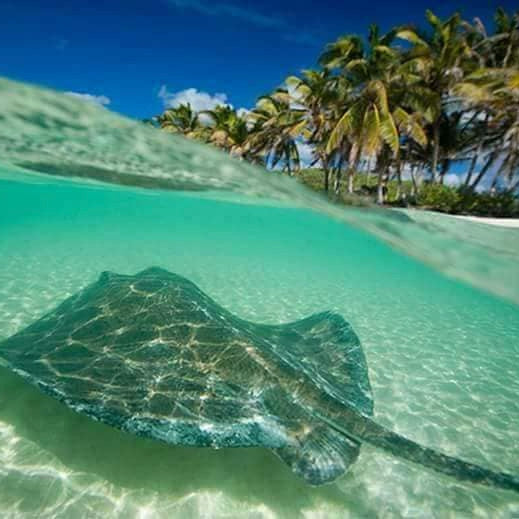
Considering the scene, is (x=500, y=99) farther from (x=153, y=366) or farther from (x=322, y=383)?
(x=153, y=366)

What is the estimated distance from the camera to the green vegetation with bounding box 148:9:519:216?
2195cm

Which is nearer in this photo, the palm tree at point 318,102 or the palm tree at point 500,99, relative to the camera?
the palm tree at point 500,99

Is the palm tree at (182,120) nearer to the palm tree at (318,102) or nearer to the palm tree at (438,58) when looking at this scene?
the palm tree at (318,102)

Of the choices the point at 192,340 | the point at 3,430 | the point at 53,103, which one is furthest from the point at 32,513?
the point at 53,103

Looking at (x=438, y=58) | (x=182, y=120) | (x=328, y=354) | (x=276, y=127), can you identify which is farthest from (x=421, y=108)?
(x=182, y=120)

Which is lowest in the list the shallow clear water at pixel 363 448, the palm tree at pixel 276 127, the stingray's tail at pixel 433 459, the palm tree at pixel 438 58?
the shallow clear water at pixel 363 448

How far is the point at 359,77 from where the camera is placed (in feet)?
81.7

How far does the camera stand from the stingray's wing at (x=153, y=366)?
11.8 feet

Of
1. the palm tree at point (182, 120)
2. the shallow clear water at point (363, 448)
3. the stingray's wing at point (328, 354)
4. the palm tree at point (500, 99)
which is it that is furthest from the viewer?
the palm tree at point (182, 120)

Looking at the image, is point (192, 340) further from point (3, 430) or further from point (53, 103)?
point (53, 103)

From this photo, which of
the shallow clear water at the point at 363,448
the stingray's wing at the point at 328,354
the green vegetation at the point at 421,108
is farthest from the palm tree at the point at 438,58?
the stingray's wing at the point at 328,354

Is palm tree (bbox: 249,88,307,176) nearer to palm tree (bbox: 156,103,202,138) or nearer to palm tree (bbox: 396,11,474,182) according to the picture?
palm tree (bbox: 396,11,474,182)

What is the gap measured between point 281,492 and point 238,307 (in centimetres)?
665

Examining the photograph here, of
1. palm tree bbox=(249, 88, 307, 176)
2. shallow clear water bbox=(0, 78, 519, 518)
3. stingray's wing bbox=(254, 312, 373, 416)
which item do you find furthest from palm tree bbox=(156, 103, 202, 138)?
stingray's wing bbox=(254, 312, 373, 416)
